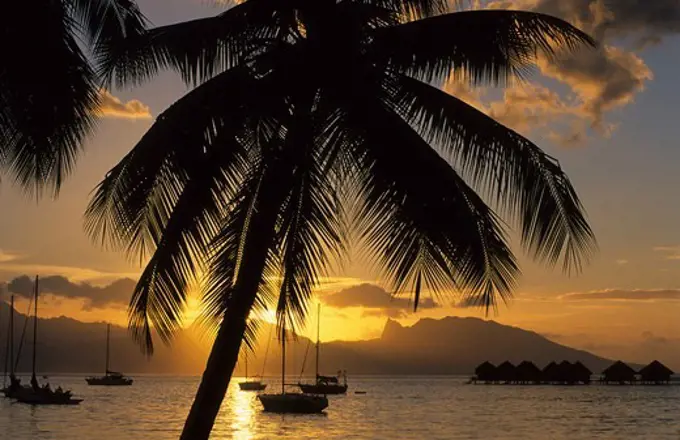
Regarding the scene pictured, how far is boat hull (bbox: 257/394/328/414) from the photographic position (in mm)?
94375

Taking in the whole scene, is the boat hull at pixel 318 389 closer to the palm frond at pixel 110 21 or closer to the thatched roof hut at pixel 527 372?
the thatched roof hut at pixel 527 372

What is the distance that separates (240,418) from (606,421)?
4302cm

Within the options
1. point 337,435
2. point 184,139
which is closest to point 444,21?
point 184,139

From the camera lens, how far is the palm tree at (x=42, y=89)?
11031 mm

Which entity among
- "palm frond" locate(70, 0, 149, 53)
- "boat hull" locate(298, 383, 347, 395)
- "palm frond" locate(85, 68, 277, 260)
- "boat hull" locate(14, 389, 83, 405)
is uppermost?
"palm frond" locate(70, 0, 149, 53)

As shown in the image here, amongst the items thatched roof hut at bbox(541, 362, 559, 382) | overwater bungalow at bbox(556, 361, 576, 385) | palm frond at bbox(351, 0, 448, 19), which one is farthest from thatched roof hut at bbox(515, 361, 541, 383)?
palm frond at bbox(351, 0, 448, 19)

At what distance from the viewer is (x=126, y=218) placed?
13117mm

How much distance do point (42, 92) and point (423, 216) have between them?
5066 mm

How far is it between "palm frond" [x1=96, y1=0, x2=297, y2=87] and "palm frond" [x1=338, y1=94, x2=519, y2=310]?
1.84m

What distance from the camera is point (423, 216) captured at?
473 inches

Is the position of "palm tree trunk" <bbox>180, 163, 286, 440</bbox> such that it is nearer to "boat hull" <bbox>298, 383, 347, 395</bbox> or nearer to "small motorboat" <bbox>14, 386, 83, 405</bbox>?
"small motorboat" <bbox>14, 386, 83, 405</bbox>

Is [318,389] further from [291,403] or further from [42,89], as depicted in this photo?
[42,89]

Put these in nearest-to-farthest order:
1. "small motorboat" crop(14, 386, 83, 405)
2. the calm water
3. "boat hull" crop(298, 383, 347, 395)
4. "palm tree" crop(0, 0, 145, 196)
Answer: "palm tree" crop(0, 0, 145, 196) < the calm water < "small motorboat" crop(14, 386, 83, 405) < "boat hull" crop(298, 383, 347, 395)

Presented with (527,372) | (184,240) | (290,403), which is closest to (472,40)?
(184,240)
